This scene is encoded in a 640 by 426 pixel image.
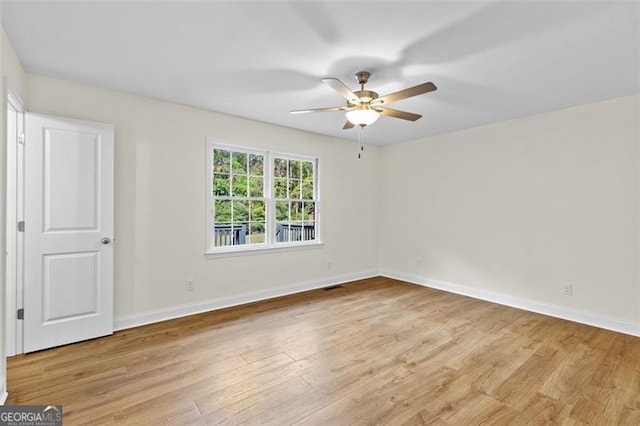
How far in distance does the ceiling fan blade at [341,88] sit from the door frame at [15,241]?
2553mm

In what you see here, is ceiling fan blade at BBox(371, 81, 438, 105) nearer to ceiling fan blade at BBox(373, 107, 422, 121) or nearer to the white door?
ceiling fan blade at BBox(373, 107, 422, 121)

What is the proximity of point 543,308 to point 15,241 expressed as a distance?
18.1 ft

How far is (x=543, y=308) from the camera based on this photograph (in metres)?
3.72

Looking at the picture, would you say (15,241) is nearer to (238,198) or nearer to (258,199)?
(238,198)

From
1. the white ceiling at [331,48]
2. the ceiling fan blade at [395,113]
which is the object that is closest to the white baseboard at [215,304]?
the white ceiling at [331,48]

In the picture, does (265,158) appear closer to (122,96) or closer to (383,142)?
(122,96)

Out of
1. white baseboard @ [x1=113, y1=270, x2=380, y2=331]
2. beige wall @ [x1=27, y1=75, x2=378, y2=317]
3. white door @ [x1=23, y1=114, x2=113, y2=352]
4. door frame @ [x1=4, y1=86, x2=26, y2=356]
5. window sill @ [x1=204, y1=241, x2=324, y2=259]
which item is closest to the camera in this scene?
door frame @ [x1=4, y1=86, x2=26, y2=356]

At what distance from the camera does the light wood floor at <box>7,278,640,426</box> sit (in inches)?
75.0

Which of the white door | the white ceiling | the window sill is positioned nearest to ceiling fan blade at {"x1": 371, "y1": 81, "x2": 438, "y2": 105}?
the white ceiling

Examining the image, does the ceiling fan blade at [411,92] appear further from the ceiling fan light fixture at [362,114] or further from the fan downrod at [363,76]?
the fan downrod at [363,76]

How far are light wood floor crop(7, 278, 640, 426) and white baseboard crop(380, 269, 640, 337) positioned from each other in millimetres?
163

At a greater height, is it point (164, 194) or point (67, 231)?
point (164, 194)

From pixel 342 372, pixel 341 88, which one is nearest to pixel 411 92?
pixel 341 88

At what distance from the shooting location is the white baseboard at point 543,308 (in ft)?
10.4
